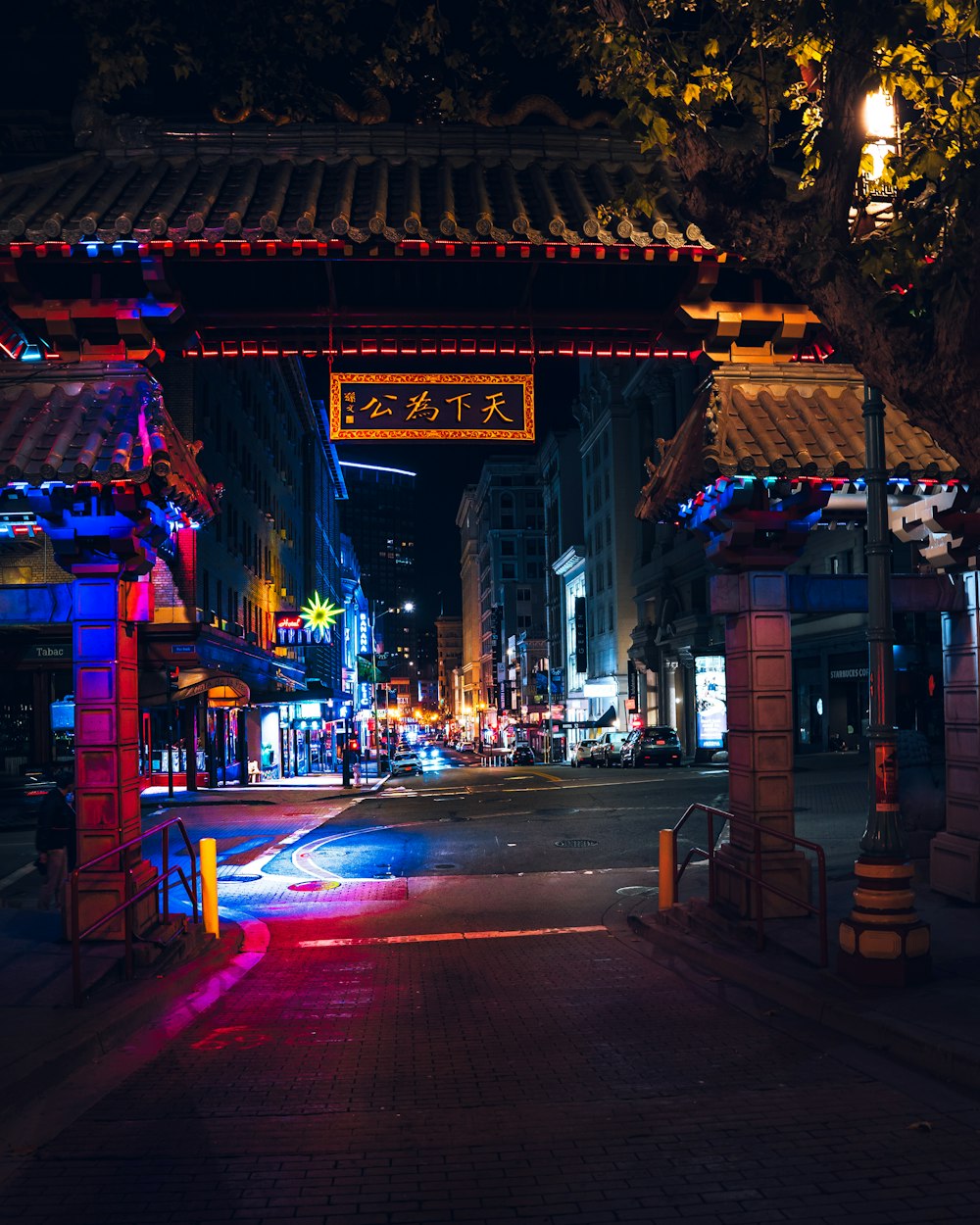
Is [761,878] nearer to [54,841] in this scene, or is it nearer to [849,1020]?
[849,1020]

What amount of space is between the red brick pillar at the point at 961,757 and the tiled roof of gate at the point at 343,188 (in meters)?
5.42

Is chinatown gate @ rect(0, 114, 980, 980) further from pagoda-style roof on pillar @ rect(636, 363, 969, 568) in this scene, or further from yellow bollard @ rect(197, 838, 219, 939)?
yellow bollard @ rect(197, 838, 219, 939)

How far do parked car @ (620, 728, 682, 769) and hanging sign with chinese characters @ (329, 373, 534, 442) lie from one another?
37.6m

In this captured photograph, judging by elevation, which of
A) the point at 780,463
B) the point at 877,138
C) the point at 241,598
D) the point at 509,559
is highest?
the point at 509,559

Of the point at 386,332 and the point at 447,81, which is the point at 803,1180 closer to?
the point at 386,332

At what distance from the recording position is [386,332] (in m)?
11.0

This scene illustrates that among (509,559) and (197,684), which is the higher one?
(509,559)

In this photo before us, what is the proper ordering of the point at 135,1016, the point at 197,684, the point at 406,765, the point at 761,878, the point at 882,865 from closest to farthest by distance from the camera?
the point at 882,865 < the point at 135,1016 < the point at 761,878 < the point at 197,684 < the point at 406,765

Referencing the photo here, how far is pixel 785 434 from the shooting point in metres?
10.5

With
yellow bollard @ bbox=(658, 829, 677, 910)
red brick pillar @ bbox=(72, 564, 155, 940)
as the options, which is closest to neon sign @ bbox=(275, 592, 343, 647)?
yellow bollard @ bbox=(658, 829, 677, 910)

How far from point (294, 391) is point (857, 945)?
5907cm

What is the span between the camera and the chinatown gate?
32.4ft

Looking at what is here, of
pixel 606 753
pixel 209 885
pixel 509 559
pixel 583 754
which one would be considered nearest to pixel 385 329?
pixel 209 885

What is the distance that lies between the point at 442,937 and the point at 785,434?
6.87m
